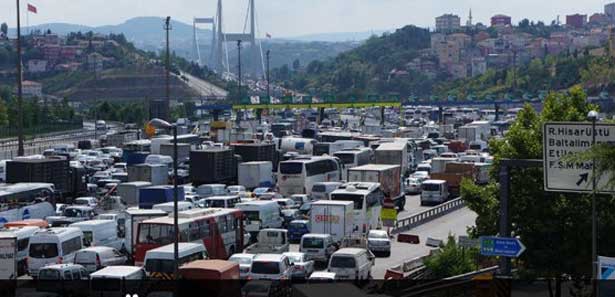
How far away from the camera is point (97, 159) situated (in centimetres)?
3988

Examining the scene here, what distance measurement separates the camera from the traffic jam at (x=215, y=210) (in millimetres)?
16859

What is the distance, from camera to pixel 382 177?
28.7 m

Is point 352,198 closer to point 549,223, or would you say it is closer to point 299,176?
point 299,176

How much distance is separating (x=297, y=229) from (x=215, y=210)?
3355mm

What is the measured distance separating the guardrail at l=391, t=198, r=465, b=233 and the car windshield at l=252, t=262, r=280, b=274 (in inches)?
330

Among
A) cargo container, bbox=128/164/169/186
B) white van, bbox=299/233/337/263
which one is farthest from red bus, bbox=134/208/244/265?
cargo container, bbox=128/164/169/186

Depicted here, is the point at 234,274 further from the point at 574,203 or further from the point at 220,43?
the point at 220,43

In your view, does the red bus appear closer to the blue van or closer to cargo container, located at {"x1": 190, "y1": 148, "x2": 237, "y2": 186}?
the blue van

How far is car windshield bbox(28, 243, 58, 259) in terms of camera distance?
60.7ft

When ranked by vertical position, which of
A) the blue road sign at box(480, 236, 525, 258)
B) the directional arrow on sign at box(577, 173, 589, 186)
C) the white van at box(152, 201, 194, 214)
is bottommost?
the white van at box(152, 201, 194, 214)

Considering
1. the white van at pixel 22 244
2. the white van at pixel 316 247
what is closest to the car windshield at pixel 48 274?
the white van at pixel 22 244

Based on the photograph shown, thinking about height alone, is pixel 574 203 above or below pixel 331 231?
above

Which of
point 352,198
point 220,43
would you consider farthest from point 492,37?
point 352,198

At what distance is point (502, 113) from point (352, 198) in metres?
65.1
